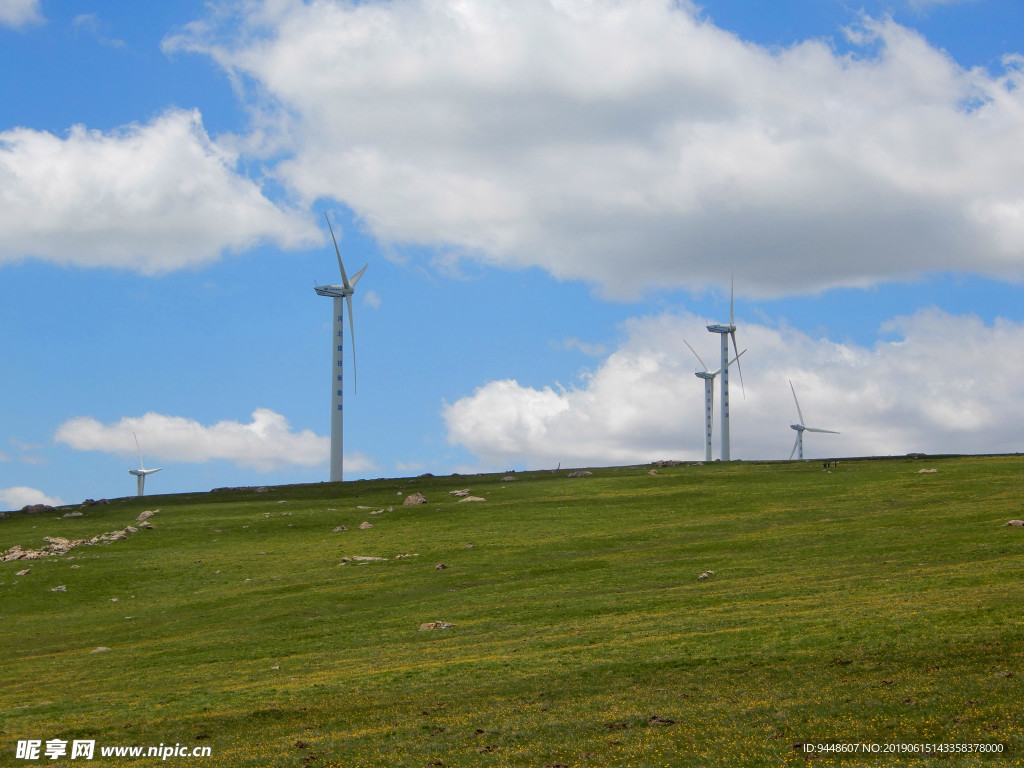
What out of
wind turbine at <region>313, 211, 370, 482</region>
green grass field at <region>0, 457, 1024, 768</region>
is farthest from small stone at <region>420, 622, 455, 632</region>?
wind turbine at <region>313, 211, 370, 482</region>

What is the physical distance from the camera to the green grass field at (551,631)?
98.4 feet

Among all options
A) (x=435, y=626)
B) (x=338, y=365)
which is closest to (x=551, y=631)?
(x=435, y=626)

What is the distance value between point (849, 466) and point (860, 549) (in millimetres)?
61670

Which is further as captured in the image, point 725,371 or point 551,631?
point 725,371

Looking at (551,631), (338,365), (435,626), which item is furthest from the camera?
(338,365)

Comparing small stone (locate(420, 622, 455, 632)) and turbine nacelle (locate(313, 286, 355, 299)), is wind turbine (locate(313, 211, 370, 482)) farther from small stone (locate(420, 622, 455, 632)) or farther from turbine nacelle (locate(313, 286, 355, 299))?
Answer: small stone (locate(420, 622, 455, 632))

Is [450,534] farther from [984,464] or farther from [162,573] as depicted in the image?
[984,464]

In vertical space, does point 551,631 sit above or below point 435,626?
above

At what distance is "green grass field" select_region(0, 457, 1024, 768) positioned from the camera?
3000 cm

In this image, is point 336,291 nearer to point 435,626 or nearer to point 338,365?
point 338,365

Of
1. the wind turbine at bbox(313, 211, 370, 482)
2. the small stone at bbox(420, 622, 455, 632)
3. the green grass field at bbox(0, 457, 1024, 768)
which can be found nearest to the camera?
the green grass field at bbox(0, 457, 1024, 768)

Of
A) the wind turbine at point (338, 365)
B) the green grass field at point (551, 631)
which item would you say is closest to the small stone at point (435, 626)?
the green grass field at point (551, 631)

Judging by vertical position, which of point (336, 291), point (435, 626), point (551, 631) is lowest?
point (435, 626)

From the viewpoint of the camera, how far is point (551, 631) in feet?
168
